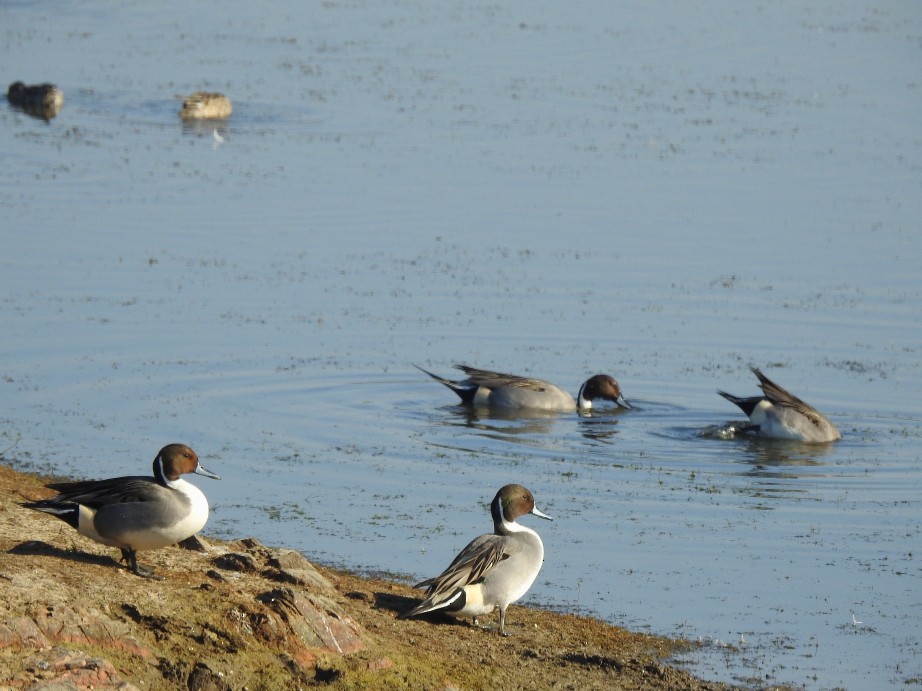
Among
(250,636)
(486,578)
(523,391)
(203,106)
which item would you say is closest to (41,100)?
(203,106)

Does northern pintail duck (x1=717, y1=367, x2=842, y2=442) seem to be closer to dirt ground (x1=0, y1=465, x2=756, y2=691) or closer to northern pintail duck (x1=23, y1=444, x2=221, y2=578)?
dirt ground (x1=0, y1=465, x2=756, y2=691)

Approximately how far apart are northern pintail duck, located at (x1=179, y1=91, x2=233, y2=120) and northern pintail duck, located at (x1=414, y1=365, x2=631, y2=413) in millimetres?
15275

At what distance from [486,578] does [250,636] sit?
1498mm

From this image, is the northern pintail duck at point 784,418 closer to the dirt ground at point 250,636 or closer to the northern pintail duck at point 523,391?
the northern pintail duck at point 523,391

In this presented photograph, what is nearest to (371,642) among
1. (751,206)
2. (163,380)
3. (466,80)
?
(163,380)

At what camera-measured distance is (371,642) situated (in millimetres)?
7547

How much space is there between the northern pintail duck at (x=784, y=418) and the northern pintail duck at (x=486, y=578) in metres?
6.84

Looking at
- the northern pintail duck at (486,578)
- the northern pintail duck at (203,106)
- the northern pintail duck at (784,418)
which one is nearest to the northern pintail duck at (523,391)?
the northern pintail duck at (784,418)

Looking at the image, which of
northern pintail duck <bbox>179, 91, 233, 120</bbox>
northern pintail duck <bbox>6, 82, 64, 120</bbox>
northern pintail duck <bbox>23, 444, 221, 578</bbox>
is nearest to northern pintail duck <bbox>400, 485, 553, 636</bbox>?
northern pintail duck <bbox>23, 444, 221, 578</bbox>

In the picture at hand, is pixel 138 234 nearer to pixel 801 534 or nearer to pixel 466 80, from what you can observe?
pixel 801 534

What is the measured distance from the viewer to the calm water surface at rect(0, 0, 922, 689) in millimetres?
10828

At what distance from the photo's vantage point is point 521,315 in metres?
18.3

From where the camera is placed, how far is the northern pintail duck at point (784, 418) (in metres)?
14.8

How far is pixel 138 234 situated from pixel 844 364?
9834mm
